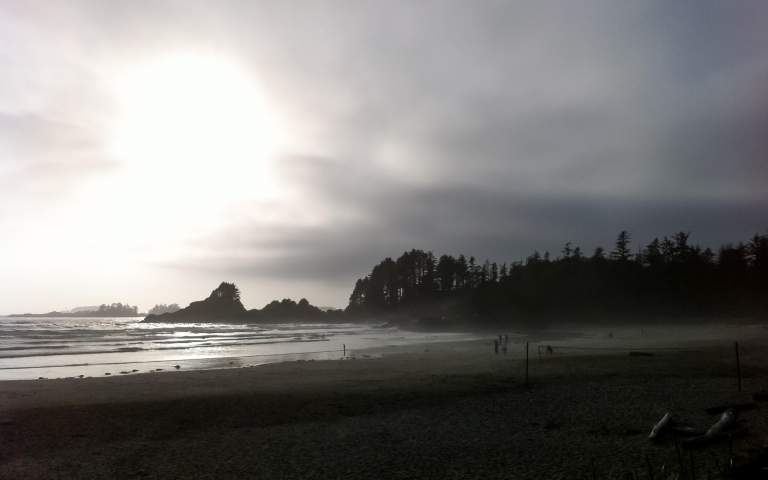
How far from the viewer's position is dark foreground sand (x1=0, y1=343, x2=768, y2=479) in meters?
9.45

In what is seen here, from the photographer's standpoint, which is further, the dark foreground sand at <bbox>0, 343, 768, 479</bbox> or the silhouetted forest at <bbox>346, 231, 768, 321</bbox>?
the silhouetted forest at <bbox>346, 231, 768, 321</bbox>

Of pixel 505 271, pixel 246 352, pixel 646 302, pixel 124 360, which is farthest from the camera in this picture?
pixel 505 271

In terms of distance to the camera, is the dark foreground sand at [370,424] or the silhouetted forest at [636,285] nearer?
the dark foreground sand at [370,424]

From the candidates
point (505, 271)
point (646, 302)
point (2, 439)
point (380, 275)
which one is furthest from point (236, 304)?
point (2, 439)

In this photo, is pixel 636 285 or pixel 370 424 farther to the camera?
pixel 636 285

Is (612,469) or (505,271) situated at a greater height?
(505,271)

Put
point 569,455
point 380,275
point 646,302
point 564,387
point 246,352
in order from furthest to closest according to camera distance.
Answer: point 380,275 < point 646,302 < point 246,352 < point 564,387 < point 569,455

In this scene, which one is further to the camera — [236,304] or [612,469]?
[236,304]

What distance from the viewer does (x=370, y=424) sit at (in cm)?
1302

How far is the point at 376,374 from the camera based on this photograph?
23062mm

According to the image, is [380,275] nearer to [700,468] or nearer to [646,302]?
[646,302]

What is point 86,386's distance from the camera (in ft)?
65.8

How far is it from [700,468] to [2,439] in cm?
1488

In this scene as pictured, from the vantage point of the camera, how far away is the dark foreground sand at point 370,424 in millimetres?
9453
